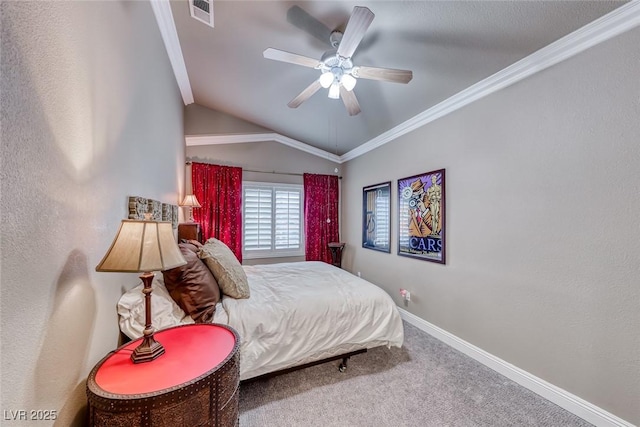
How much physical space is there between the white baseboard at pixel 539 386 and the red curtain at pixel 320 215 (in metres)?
2.38

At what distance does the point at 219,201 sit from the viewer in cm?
407

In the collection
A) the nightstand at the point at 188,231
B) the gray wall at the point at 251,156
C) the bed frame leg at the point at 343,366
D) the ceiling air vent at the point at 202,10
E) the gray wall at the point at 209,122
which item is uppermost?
the ceiling air vent at the point at 202,10

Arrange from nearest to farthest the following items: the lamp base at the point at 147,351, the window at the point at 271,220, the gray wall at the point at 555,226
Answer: the lamp base at the point at 147,351
the gray wall at the point at 555,226
the window at the point at 271,220

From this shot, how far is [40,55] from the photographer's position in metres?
0.80

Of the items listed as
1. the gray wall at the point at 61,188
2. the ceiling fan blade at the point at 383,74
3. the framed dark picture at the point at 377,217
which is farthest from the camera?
the framed dark picture at the point at 377,217

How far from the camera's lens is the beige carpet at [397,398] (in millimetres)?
1677

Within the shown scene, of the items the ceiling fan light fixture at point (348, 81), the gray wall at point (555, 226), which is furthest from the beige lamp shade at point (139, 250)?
the gray wall at point (555, 226)

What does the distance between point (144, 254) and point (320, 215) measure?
379 cm

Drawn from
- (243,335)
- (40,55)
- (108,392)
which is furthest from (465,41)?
(108,392)

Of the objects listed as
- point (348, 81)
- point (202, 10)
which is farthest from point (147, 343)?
point (202, 10)

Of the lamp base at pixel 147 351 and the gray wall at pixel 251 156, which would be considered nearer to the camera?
the lamp base at pixel 147 351

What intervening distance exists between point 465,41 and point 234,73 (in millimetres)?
2344

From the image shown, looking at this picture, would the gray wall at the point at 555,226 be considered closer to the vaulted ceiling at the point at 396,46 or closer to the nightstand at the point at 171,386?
the vaulted ceiling at the point at 396,46

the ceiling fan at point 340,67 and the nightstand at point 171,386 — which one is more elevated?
the ceiling fan at point 340,67
